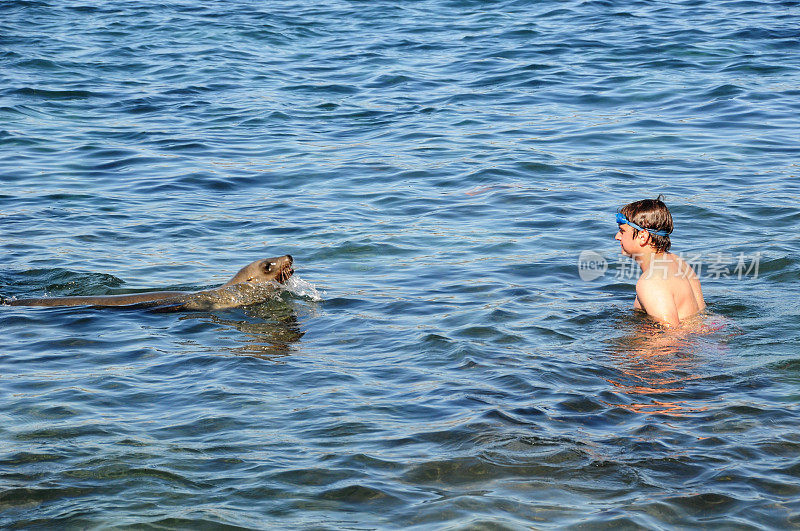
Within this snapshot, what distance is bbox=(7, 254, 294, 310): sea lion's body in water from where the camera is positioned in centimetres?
783

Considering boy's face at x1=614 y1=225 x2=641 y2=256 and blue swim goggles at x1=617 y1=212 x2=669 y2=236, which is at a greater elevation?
blue swim goggles at x1=617 y1=212 x2=669 y2=236

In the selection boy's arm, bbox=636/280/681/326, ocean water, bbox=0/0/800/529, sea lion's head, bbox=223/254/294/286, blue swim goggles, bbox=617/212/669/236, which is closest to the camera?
ocean water, bbox=0/0/800/529

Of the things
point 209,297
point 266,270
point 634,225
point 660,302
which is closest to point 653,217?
point 634,225

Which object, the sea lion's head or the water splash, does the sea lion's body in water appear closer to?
the sea lion's head

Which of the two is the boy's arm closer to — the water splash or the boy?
the boy

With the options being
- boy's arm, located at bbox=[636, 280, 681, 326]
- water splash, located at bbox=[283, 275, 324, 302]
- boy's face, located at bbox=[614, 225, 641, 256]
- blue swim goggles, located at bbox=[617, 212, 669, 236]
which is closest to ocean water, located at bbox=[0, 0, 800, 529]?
water splash, located at bbox=[283, 275, 324, 302]

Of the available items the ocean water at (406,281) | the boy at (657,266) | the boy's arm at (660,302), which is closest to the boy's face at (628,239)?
the boy at (657,266)

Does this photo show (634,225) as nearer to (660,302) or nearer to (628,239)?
(628,239)

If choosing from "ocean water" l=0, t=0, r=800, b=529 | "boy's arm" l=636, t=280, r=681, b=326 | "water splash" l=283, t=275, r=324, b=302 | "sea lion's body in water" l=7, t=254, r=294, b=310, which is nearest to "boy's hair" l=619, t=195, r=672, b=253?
"boy's arm" l=636, t=280, r=681, b=326

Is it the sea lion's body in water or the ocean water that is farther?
the sea lion's body in water

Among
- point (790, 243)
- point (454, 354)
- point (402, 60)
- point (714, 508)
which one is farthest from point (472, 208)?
point (402, 60)

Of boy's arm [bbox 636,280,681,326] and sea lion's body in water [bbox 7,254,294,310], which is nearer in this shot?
boy's arm [bbox 636,280,681,326]

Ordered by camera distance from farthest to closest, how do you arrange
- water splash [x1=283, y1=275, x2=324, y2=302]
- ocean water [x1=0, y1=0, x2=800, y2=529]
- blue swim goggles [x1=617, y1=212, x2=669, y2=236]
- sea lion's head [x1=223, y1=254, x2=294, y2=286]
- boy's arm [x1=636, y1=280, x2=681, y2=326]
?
1. water splash [x1=283, y1=275, x2=324, y2=302]
2. sea lion's head [x1=223, y1=254, x2=294, y2=286]
3. blue swim goggles [x1=617, y1=212, x2=669, y2=236]
4. boy's arm [x1=636, y1=280, x2=681, y2=326]
5. ocean water [x1=0, y1=0, x2=800, y2=529]

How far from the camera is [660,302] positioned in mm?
6898
